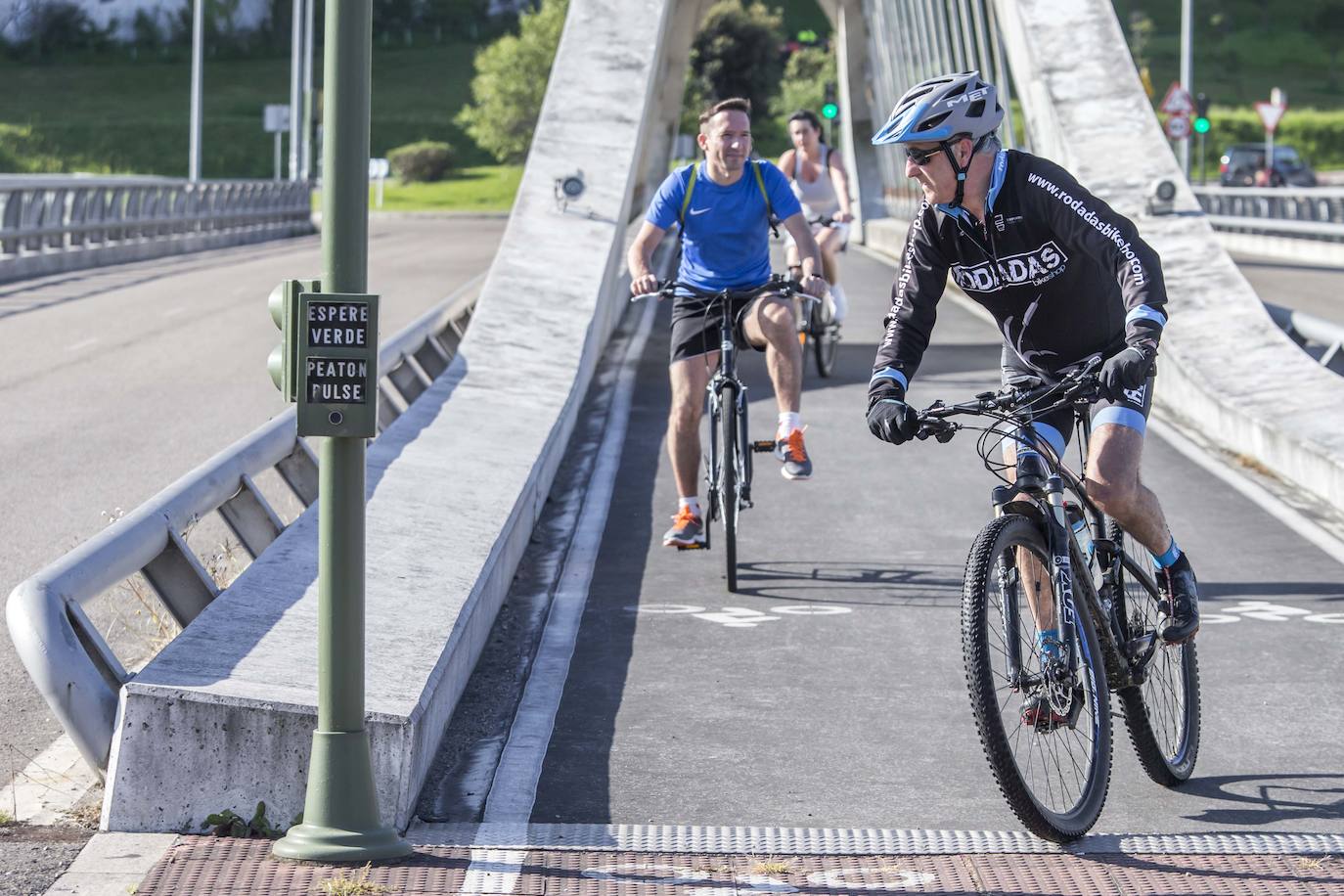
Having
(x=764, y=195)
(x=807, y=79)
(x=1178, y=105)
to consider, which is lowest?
(x=764, y=195)

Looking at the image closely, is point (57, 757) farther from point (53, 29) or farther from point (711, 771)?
point (53, 29)

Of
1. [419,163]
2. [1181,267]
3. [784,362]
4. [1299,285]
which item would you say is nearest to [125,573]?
[784,362]

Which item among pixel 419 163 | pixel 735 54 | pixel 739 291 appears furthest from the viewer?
pixel 735 54

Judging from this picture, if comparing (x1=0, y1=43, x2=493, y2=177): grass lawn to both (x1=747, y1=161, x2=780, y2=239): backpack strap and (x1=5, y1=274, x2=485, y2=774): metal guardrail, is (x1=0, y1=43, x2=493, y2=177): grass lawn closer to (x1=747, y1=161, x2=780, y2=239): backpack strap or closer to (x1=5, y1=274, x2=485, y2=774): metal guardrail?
(x1=747, y1=161, x2=780, y2=239): backpack strap

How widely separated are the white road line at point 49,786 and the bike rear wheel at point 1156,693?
304 centimetres

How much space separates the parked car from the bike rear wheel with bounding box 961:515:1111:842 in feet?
189

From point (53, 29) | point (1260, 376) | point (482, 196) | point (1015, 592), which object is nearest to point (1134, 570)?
point (1015, 592)

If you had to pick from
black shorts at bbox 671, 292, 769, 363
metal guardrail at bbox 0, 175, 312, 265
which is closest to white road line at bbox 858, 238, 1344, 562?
black shorts at bbox 671, 292, 769, 363

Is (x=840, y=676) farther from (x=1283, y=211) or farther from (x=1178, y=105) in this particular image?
(x=1178, y=105)

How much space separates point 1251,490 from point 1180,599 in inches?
229

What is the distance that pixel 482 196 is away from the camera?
8394 cm

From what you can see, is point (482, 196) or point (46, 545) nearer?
point (46, 545)

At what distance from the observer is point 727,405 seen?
9.02m

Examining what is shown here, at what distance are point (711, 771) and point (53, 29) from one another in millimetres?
117973
